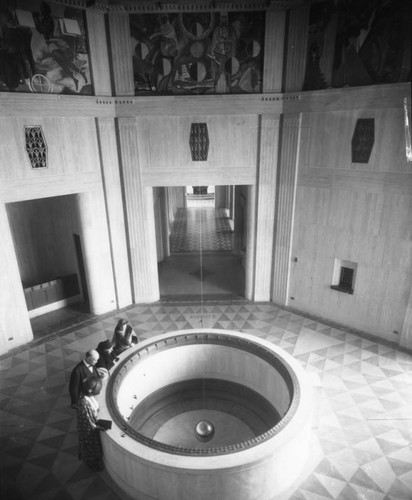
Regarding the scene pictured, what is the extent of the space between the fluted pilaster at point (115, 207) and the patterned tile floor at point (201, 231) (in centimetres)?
466

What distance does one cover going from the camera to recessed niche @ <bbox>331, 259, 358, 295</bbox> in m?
9.35

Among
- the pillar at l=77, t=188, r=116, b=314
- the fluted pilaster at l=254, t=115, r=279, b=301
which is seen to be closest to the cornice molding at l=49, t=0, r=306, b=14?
the fluted pilaster at l=254, t=115, r=279, b=301

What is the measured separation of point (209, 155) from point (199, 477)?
7.28m

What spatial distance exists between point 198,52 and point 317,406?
27.1ft

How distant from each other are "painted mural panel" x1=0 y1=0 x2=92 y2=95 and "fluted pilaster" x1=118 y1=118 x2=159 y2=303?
1442 millimetres

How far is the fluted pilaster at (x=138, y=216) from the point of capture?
9.67 metres

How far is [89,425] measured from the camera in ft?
17.9

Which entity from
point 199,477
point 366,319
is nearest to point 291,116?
point 366,319

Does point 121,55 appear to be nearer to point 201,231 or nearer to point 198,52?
point 198,52

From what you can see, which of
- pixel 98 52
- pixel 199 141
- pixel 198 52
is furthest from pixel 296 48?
pixel 98 52

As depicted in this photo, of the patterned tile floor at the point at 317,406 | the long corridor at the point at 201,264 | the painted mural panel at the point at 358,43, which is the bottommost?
the patterned tile floor at the point at 317,406

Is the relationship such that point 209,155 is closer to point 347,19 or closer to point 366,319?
point 347,19

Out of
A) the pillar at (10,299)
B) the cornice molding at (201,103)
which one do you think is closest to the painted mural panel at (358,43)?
the cornice molding at (201,103)

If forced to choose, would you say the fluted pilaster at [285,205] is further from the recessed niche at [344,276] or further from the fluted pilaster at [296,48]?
the recessed niche at [344,276]
